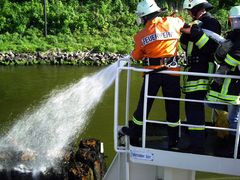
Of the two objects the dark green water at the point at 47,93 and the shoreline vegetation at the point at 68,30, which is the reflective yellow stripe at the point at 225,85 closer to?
the dark green water at the point at 47,93

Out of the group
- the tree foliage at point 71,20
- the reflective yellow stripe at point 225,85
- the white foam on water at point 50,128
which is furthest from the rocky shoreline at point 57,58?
the reflective yellow stripe at point 225,85

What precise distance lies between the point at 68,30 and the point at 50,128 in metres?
19.6

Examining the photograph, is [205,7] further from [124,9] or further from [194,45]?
[124,9]

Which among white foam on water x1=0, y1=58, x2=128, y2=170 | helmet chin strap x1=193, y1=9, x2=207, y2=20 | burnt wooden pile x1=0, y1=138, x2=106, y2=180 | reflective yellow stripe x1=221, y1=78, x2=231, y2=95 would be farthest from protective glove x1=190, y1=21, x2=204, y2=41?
burnt wooden pile x1=0, y1=138, x2=106, y2=180

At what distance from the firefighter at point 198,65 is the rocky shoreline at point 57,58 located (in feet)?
74.6

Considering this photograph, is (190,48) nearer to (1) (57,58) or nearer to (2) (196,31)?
(2) (196,31)

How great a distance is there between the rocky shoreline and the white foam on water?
10198 mm

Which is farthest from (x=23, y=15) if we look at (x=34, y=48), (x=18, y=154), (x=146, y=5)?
(x=146, y=5)

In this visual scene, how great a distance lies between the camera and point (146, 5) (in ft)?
18.1

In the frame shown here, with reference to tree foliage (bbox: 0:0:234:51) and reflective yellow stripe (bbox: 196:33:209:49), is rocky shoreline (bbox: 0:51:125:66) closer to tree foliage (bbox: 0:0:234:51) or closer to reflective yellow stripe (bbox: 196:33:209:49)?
tree foliage (bbox: 0:0:234:51)

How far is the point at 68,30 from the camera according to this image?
32.3m

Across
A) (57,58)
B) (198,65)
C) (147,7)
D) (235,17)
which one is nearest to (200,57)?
(198,65)

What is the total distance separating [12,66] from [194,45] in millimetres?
22585

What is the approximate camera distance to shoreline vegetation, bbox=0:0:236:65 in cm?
2848
